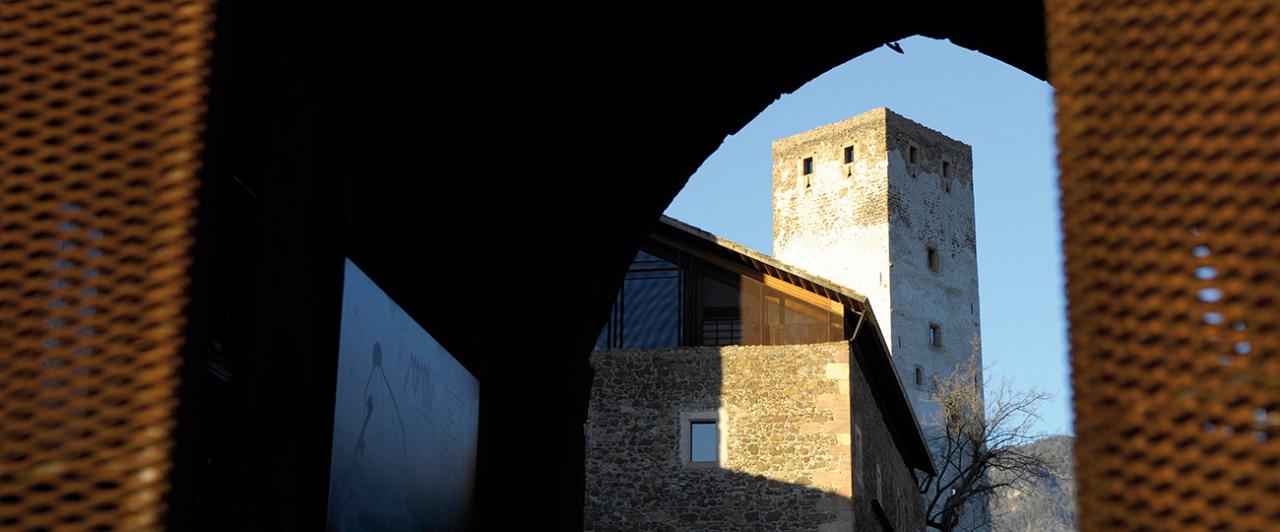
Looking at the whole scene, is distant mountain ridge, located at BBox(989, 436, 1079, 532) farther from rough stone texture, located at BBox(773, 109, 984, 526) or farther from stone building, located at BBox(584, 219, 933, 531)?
stone building, located at BBox(584, 219, 933, 531)

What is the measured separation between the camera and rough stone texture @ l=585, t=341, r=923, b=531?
710 inches

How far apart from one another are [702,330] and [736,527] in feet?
9.02

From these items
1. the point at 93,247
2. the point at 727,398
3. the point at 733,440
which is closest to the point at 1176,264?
the point at 93,247

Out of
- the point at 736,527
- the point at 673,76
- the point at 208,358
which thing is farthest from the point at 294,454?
the point at 736,527

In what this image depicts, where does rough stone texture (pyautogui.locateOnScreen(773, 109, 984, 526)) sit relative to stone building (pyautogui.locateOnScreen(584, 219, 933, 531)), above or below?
above

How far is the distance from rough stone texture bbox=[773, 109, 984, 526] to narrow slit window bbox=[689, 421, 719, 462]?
27.6 metres

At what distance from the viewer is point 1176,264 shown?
2162 mm

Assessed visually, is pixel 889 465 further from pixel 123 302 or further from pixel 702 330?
pixel 123 302

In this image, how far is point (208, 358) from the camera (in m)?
4.38

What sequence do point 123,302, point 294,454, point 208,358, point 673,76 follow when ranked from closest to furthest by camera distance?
point 123,302
point 208,358
point 294,454
point 673,76

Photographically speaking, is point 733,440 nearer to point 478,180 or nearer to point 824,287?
point 824,287

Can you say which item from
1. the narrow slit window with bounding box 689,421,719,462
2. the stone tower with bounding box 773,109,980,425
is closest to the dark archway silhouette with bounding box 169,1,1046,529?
the narrow slit window with bounding box 689,421,719,462

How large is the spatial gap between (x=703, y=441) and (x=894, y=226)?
3051 centimetres

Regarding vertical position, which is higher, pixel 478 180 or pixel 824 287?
pixel 824 287
